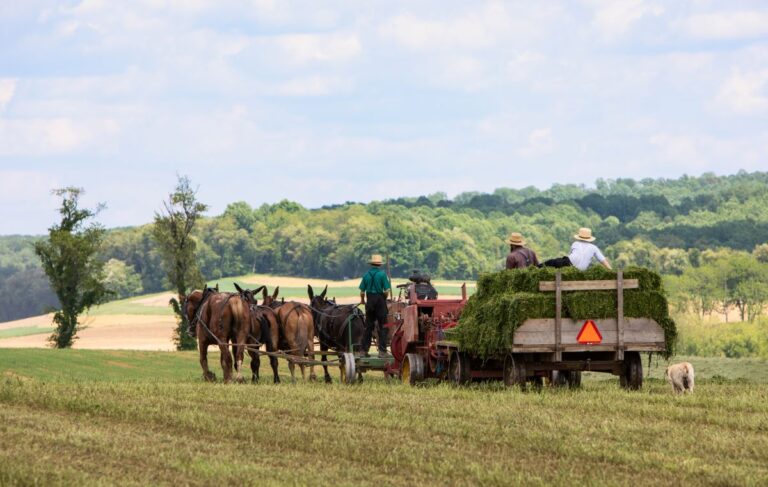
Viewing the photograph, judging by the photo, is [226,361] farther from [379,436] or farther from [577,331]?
[379,436]

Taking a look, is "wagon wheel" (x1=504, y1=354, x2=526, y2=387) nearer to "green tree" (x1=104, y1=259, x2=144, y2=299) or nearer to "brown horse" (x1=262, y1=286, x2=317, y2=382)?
"brown horse" (x1=262, y1=286, x2=317, y2=382)

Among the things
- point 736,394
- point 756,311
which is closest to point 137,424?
point 736,394

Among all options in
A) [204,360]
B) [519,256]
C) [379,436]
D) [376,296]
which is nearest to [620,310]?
[519,256]

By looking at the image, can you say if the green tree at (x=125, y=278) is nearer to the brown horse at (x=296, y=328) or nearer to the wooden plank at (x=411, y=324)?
the brown horse at (x=296, y=328)

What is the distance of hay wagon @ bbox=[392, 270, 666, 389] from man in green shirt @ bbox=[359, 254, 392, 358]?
2.88 m

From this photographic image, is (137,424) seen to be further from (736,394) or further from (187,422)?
(736,394)

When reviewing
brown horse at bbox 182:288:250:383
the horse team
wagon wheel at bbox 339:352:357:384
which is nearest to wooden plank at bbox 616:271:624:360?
wagon wheel at bbox 339:352:357:384

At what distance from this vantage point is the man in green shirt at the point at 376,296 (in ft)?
83.3

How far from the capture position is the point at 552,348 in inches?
740

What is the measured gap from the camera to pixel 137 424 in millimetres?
15258

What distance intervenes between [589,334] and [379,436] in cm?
618

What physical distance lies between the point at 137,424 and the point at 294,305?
37.3ft

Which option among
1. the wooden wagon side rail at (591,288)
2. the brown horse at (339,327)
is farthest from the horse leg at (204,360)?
the wooden wagon side rail at (591,288)

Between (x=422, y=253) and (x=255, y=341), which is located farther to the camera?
(x=422, y=253)
